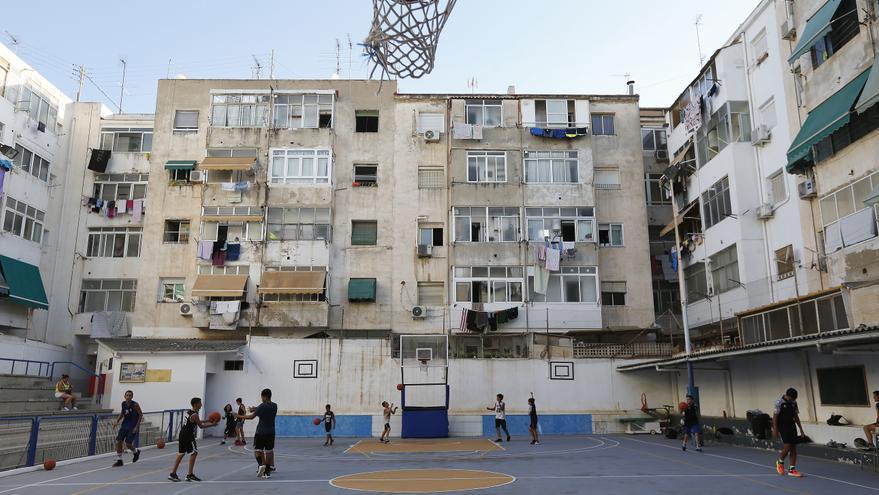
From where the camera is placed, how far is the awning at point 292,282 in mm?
35656

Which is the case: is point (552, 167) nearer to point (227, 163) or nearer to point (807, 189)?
point (807, 189)

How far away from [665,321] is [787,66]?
662 inches

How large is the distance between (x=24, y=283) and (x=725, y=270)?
35589 millimetres

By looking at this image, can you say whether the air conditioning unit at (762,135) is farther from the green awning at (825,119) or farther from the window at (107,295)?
the window at (107,295)

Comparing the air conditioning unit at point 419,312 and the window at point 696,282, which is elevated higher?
the window at point 696,282

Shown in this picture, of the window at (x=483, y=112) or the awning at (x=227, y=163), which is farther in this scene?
the window at (x=483, y=112)

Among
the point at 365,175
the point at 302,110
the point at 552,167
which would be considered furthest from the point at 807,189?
the point at 302,110

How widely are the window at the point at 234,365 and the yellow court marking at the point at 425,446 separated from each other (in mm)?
8385

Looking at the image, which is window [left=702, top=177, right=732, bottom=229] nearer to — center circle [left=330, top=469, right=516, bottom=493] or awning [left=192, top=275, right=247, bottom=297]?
center circle [left=330, top=469, right=516, bottom=493]

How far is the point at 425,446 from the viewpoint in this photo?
2492cm

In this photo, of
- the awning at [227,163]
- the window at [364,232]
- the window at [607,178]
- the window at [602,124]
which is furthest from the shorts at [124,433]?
the window at [602,124]

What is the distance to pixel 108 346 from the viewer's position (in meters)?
30.8

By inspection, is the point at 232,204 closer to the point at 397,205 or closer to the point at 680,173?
the point at 397,205

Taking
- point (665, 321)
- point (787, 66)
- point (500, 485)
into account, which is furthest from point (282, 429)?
point (787, 66)
